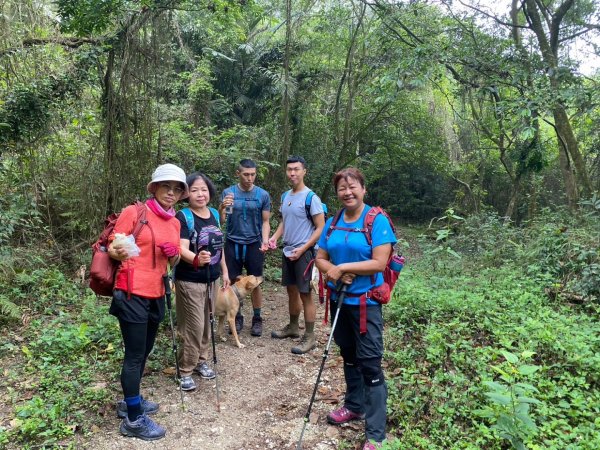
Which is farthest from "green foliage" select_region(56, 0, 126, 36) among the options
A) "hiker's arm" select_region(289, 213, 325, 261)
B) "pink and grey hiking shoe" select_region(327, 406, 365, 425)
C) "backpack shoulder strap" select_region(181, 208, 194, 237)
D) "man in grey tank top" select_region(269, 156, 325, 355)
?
"pink and grey hiking shoe" select_region(327, 406, 365, 425)

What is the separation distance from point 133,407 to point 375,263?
210cm

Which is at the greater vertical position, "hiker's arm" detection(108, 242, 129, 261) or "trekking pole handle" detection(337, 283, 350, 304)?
"hiker's arm" detection(108, 242, 129, 261)

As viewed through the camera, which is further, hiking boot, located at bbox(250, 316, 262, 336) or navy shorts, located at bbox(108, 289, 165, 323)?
hiking boot, located at bbox(250, 316, 262, 336)

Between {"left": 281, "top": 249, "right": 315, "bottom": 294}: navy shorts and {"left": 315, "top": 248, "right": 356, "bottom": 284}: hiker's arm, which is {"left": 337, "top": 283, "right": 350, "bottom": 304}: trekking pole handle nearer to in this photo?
{"left": 315, "top": 248, "right": 356, "bottom": 284}: hiker's arm

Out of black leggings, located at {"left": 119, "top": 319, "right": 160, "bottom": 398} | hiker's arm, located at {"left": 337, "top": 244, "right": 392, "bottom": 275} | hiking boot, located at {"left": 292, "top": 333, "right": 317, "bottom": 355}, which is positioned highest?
hiker's arm, located at {"left": 337, "top": 244, "right": 392, "bottom": 275}

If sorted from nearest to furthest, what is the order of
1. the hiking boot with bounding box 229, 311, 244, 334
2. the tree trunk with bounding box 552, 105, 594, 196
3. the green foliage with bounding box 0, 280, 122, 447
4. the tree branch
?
the green foliage with bounding box 0, 280, 122, 447, the hiking boot with bounding box 229, 311, 244, 334, the tree branch, the tree trunk with bounding box 552, 105, 594, 196

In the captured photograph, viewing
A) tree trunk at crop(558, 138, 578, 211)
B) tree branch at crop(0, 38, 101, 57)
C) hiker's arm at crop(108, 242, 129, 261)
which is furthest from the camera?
tree trunk at crop(558, 138, 578, 211)

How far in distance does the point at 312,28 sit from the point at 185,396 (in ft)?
47.1

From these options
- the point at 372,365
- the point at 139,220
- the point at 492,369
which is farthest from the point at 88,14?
the point at 492,369

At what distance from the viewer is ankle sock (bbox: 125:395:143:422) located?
3.13 m

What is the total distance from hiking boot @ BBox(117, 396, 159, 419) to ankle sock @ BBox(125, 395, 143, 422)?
0.34 ft

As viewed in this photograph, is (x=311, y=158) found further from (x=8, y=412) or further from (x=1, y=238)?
(x=8, y=412)

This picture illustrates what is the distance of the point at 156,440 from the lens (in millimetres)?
3174

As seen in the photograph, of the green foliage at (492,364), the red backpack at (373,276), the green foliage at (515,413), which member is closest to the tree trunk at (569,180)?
the green foliage at (492,364)
